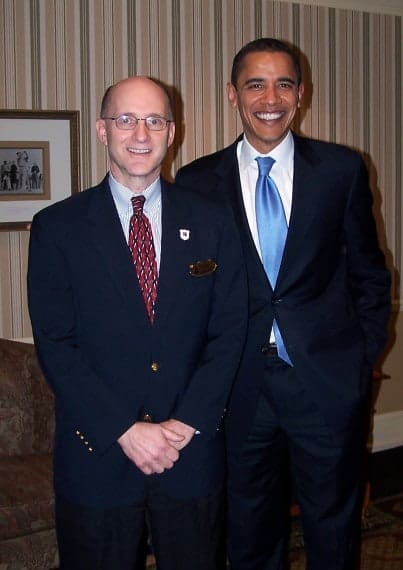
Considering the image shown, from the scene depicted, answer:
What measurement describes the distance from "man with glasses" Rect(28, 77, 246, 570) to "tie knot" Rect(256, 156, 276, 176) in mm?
404

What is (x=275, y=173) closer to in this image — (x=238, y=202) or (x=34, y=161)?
(x=238, y=202)

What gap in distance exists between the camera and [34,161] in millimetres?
3486

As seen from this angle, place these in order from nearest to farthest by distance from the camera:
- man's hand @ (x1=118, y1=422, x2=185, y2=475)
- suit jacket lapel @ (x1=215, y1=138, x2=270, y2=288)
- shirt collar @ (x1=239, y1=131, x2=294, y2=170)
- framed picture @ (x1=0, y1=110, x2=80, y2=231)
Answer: man's hand @ (x1=118, y1=422, x2=185, y2=475) < suit jacket lapel @ (x1=215, y1=138, x2=270, y2=288) < shirt collar @ (x1=239, y1=131, x2=294, y2=170) < framed picture @ (x1=0, y1=110, x2=80, y2=231)

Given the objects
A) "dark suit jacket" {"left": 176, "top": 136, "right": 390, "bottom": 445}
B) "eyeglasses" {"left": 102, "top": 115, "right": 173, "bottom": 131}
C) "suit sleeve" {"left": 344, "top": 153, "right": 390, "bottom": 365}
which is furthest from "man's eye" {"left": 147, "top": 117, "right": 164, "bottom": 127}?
"suit sleeve" {"left": 344, "top": 153, "right": 390, "bottom": 365}

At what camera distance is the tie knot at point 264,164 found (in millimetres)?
2129

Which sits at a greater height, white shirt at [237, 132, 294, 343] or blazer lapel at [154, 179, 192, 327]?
white shirt at [237, 132, 294, 343]

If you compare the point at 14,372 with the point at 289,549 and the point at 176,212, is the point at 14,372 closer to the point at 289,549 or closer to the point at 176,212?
the point at 289,549

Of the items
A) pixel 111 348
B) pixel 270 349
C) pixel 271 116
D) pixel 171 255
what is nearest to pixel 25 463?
pixel 270 349

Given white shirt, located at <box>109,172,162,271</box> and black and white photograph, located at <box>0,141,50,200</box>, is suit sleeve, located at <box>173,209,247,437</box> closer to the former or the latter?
white shirt, located at <box>109,172,162,271</box>

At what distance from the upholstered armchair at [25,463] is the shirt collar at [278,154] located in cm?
143

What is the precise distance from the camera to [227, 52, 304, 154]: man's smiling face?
2.11 m

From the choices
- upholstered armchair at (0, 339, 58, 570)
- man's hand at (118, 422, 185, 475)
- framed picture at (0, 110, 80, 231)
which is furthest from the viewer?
framed picture at (0, 110, 80, 231)

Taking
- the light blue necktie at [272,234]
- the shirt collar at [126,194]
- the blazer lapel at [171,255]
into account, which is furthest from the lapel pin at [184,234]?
the light blue necktie at [272,234]

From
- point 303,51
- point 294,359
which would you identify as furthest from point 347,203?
point 303,51
